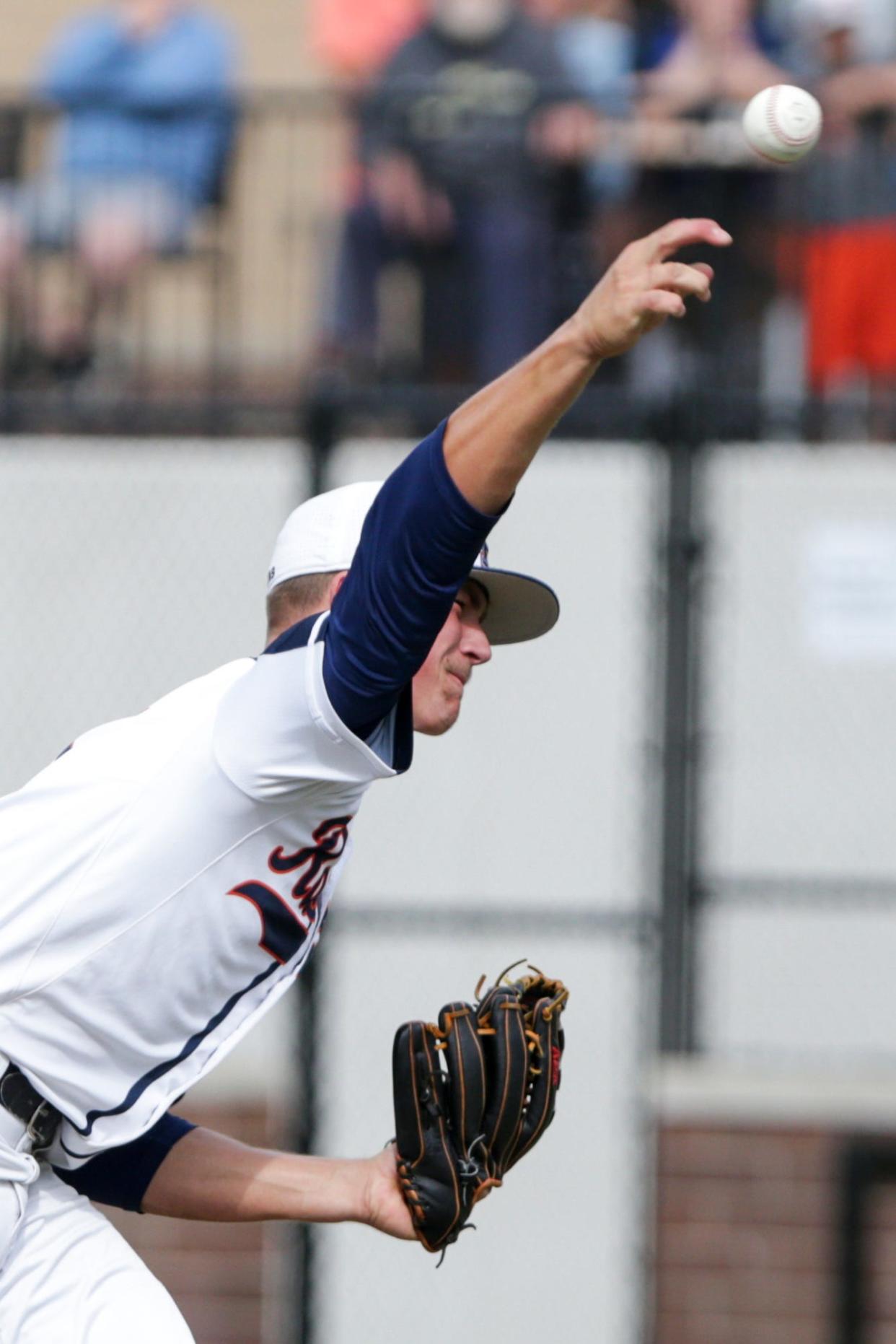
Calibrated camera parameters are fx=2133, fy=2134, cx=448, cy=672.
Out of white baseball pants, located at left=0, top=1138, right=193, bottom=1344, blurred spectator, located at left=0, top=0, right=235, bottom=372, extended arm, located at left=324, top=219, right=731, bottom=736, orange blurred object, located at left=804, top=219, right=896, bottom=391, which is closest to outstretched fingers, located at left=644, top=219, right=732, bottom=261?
extended arm, located at left=324, top=219, right=731, bottom=736

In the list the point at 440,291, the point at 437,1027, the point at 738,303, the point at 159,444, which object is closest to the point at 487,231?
the point at 440,291

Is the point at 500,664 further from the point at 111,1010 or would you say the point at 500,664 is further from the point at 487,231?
the point at 111,1010

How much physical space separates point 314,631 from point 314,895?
54 cm

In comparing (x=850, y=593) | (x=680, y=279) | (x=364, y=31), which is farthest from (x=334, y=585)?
(x=364, y=31)

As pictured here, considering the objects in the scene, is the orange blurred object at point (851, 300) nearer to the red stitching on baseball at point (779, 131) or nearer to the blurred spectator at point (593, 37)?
the blurred spectator at point (593, 37)

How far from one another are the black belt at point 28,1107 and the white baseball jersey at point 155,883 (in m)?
0.02

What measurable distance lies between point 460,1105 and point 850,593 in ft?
14.5

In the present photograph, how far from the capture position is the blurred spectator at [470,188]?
760cm

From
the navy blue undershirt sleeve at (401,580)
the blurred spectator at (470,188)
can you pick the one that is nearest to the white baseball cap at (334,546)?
the navy blue undershirt sleeve at (401,580)

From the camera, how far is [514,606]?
3.78 metres

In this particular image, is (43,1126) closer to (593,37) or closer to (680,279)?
(680,279)

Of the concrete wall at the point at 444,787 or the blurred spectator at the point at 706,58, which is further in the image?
the blurred spectator at the point at 706,58

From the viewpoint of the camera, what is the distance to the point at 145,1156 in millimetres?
3697

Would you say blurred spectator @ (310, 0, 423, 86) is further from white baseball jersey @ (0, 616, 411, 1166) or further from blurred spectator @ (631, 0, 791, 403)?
white baseball jersey @ (0, 616, 411, 1166)
